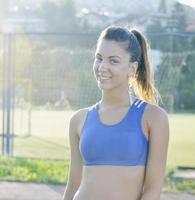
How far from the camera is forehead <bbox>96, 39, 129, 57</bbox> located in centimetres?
281

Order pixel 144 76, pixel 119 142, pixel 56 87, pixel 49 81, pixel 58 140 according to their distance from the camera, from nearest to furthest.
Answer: pixel 119 142 → pixel 144 76 → pixel 49 81 → pixel 56 87 → pixel 58 140

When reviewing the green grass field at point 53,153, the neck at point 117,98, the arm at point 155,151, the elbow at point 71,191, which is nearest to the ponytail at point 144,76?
the neck at point 117,98

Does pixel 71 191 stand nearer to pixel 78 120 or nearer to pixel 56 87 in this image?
pixel 78 120

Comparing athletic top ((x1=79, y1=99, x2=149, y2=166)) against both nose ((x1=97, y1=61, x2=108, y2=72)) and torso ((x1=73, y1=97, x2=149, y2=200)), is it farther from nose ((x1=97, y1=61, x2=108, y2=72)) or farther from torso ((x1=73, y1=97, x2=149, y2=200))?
nose ((x1=97, y1=61, x2=108, y2=72))

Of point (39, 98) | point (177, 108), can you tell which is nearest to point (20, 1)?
point (177, 108)

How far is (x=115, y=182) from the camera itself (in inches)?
110

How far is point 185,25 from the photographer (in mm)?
44375

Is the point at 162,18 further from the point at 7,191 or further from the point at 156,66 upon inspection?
the point at 7,191

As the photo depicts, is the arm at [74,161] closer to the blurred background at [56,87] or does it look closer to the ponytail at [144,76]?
the ponytail at [144,76]

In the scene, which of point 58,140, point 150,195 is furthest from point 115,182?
point 58,140

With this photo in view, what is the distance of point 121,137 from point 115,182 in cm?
19

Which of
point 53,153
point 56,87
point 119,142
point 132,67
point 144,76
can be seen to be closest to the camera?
point 119,142

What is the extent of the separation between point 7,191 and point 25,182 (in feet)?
2.33

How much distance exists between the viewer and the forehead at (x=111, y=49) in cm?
281
